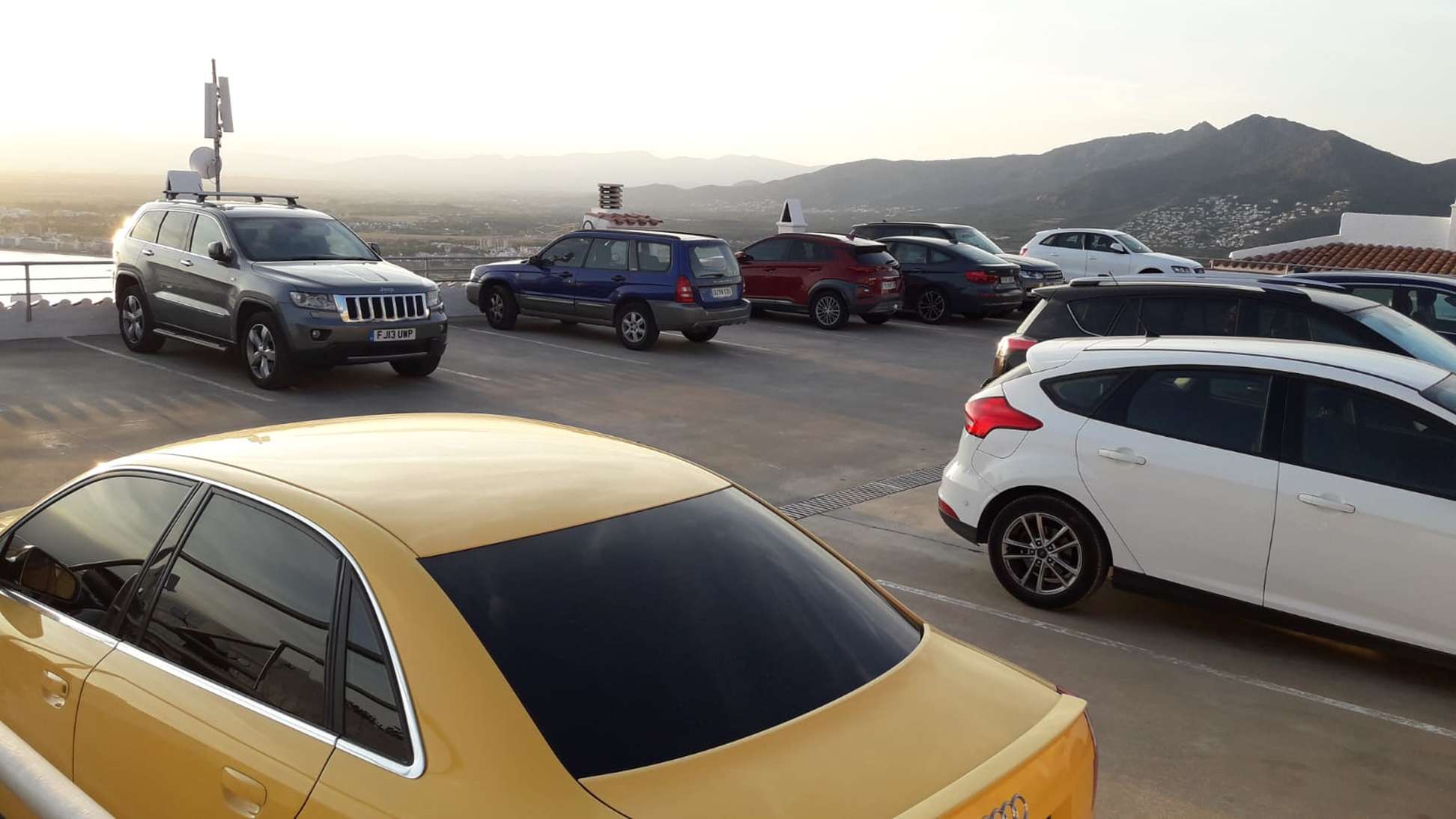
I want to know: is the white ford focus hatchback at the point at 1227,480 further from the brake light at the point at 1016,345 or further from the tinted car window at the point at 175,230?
the tinted car window at the point at 175,230

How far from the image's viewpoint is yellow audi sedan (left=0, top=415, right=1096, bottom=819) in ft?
7.70

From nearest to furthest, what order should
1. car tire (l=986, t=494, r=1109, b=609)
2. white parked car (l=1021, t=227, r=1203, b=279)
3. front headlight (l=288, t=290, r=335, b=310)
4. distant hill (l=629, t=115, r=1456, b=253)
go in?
car tire (l=986, t=494, r=1109, b=609) < front headlight (l=288, t=290, r=335, b=310) < white parked car (l=1021, t=227, r=1203, b=279) < distant hill (l=629, t=115, r=1456, b=253)

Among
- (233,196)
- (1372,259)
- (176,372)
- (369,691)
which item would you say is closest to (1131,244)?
(1372,259)

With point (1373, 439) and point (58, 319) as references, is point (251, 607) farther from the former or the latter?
point (58, 319)

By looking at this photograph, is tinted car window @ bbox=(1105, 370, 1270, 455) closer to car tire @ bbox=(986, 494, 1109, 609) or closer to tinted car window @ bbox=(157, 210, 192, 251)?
car tire @ bbox=(986, 494, 1109, 609)

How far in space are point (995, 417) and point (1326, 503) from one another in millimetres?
1812

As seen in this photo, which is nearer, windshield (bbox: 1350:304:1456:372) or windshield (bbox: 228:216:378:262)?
windshield (bbox: 1350:304:1456:372)

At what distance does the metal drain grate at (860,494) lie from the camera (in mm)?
8859

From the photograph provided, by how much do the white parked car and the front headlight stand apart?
1738 centimetres

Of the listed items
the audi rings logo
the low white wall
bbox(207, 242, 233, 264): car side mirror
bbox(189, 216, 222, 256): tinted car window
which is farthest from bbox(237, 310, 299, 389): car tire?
the audi rings logo

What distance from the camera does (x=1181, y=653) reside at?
20.3 ft

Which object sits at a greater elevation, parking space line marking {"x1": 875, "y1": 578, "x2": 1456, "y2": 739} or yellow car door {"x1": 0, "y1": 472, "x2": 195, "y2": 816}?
yellow car door {"x1": 0, "y1": 472, "x2": 195, "y2": 816}

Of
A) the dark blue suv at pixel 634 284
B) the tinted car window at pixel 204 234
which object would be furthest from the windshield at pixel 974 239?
the tinted car window at pixel 204 234

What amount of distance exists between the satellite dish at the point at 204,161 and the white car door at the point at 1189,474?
18814 mm
